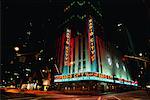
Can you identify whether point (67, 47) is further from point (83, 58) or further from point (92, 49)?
point (92, 49)

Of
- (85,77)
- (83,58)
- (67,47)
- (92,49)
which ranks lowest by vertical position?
(85,77)

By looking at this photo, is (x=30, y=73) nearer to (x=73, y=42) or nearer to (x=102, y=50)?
(x=73, y=42)

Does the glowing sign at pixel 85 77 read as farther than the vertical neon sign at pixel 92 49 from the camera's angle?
No

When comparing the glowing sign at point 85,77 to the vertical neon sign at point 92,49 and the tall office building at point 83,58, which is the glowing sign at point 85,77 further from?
the vertical neon sign at point 92,49

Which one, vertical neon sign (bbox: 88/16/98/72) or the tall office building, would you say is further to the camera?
vertical neon sign (bbox: 88/16/98/72)

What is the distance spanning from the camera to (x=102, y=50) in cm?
5859

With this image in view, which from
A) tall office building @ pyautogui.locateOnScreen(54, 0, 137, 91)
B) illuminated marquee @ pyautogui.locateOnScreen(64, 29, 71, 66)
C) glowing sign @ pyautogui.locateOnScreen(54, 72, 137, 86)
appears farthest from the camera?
illuminated marquee @ pyautogui.locateOnScreen(64, 29, 71, 66)

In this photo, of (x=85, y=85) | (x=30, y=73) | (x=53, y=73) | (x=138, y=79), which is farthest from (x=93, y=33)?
(x=138, y=79)

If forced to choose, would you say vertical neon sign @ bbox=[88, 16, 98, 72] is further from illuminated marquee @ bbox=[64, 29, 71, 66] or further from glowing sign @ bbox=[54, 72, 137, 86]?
illuminated marquee @ bbox=[64, 29, 71, 66]

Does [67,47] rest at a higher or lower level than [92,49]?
higher

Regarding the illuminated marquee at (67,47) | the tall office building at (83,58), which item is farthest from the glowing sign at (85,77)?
the illuminated marquee at (67,47)

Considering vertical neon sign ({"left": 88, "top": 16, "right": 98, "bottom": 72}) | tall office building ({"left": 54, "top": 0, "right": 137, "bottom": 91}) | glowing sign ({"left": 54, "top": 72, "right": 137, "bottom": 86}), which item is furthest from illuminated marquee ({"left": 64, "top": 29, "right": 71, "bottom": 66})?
vertical neon sign ({"left": 88, "top": 16, "right": 98, "bottom": 72})

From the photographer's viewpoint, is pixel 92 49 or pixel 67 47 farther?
pixel 67 47

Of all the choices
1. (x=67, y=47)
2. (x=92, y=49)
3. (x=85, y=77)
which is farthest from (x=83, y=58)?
(x=67, y=47)
